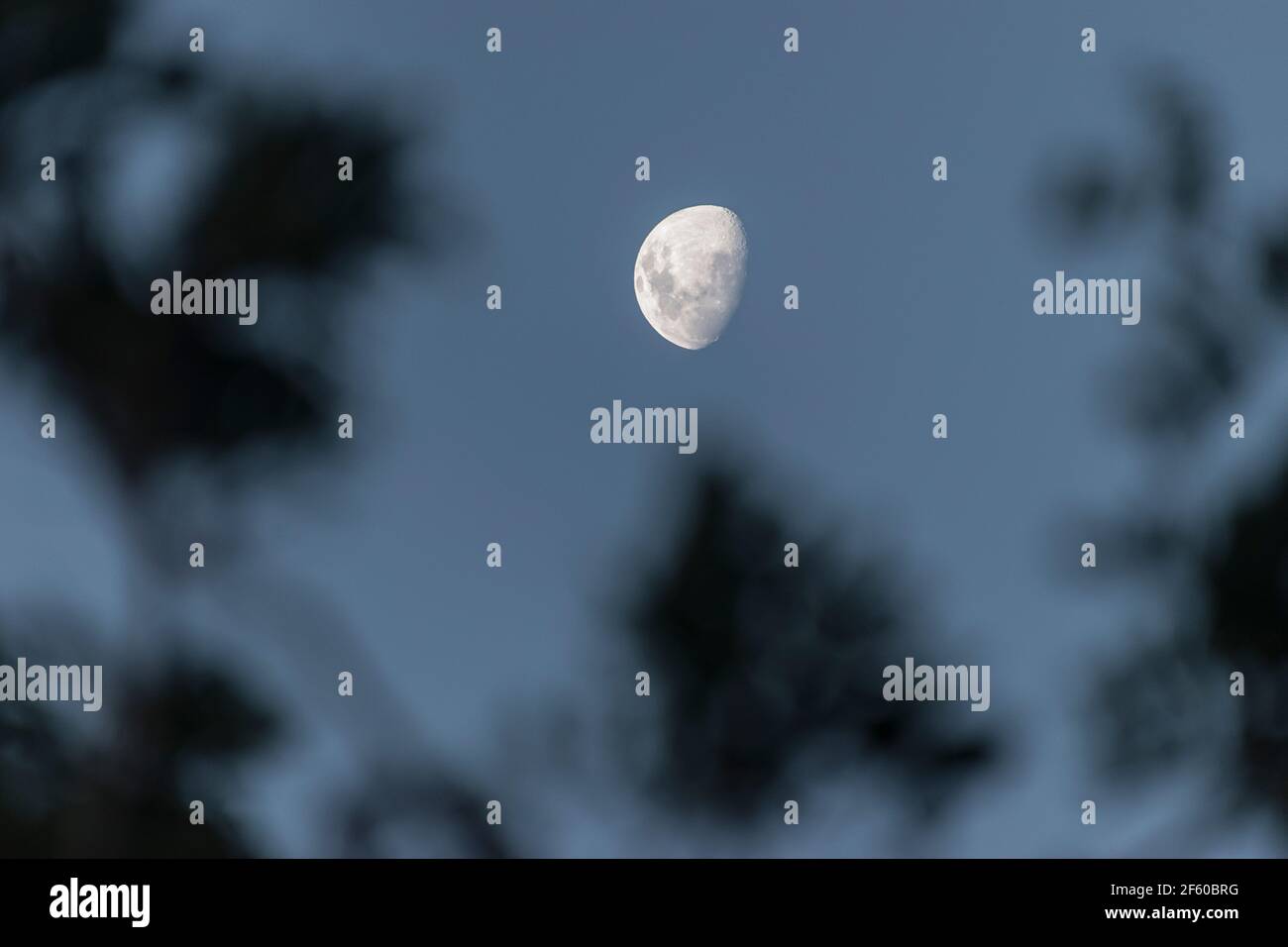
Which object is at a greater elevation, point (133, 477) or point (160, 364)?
point (160, 364)

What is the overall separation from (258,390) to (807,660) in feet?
10.4

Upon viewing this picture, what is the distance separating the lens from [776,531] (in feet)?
26.6

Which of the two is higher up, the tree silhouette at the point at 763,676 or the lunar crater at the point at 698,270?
the lunar crater at the point at 698,270

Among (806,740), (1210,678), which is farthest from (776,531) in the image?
(1210,678)

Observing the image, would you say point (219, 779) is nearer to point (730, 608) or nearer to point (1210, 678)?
point (730, 608)

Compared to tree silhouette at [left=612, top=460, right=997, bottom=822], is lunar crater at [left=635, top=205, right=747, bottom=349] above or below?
above

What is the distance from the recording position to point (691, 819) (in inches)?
298

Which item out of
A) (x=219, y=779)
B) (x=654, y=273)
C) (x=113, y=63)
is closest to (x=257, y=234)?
(x=113, y=63)

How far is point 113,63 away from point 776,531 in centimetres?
426
